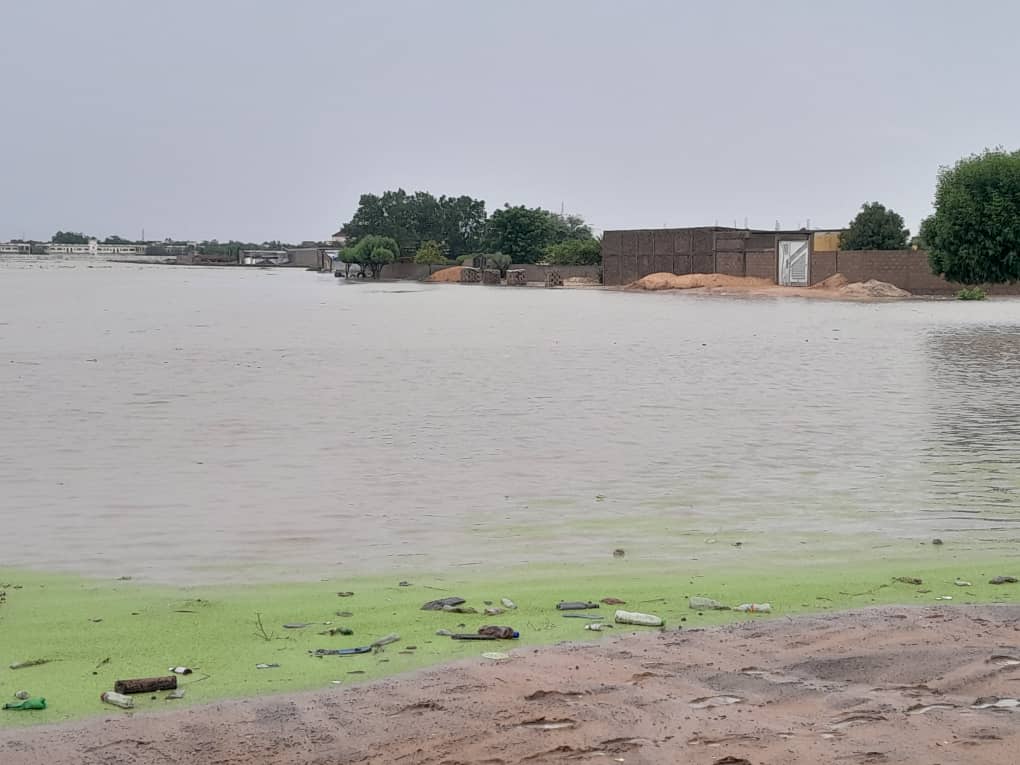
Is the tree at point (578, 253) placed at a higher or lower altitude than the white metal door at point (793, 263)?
higher

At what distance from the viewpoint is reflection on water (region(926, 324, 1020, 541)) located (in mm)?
9391

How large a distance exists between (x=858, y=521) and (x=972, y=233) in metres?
42.5

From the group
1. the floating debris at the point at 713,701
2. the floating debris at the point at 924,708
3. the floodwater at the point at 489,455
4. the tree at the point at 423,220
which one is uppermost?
the tree at the point at 423,220

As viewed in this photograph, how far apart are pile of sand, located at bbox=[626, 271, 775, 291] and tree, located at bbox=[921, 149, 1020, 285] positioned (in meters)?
21.2

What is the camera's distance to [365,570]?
7191 millimetres

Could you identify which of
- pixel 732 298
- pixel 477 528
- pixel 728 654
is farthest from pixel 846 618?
pixel 732 298

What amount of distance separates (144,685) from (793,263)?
6826 cm

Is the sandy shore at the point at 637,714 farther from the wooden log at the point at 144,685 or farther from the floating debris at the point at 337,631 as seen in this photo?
the floating debris at the point at 337,631

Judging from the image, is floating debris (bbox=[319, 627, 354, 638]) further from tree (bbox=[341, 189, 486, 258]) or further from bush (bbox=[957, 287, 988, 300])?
tree (bbox=[341, 189, 486, 258])

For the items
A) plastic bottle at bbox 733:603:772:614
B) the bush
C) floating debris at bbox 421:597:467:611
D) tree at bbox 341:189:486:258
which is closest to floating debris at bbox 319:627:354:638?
floating debris at bbox 421:597:467:611

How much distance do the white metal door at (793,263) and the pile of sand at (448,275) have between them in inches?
1891

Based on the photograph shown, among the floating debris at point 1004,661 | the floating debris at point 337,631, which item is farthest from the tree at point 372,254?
the floating debris at point 1004,661

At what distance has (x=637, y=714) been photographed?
14.0 feet

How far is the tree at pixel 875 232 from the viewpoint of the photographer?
75375 mm
